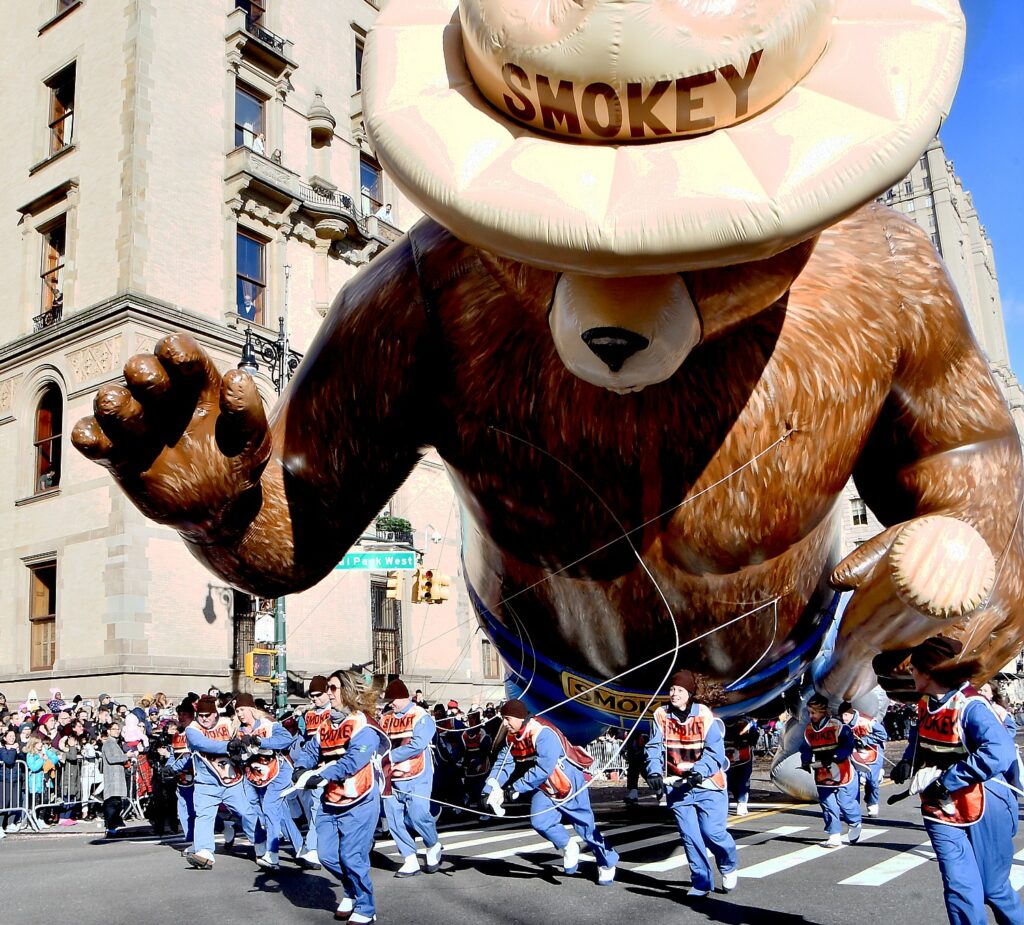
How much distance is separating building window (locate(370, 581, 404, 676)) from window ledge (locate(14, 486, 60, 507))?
577cm

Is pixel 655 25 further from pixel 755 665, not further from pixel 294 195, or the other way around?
pixel 294 195

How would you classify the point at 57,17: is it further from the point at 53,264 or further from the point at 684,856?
the point at 684,856

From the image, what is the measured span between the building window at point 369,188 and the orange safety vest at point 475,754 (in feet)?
40.5

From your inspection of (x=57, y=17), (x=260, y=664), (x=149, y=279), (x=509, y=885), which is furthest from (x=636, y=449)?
(x=57, y=17)

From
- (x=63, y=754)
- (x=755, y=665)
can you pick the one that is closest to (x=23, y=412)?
(x=63, y=754)

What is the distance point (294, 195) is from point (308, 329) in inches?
97.3

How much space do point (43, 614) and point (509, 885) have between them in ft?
40.2

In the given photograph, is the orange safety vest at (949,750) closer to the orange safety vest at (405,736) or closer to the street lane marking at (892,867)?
the street lane marking at (892,867)

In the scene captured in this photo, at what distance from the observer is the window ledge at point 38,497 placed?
1658cm

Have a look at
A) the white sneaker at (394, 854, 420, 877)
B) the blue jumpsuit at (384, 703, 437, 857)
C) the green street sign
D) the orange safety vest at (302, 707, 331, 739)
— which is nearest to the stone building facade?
the blue jumpsuit at (384, 703, 437, 857)

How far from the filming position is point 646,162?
995mm

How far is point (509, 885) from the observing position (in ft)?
23.5

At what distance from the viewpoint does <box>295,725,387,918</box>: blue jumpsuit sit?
6238 millimetres


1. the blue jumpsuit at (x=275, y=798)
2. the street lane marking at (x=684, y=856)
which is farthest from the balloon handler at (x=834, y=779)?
the blue jumpsuit at (x=275, y=798)
